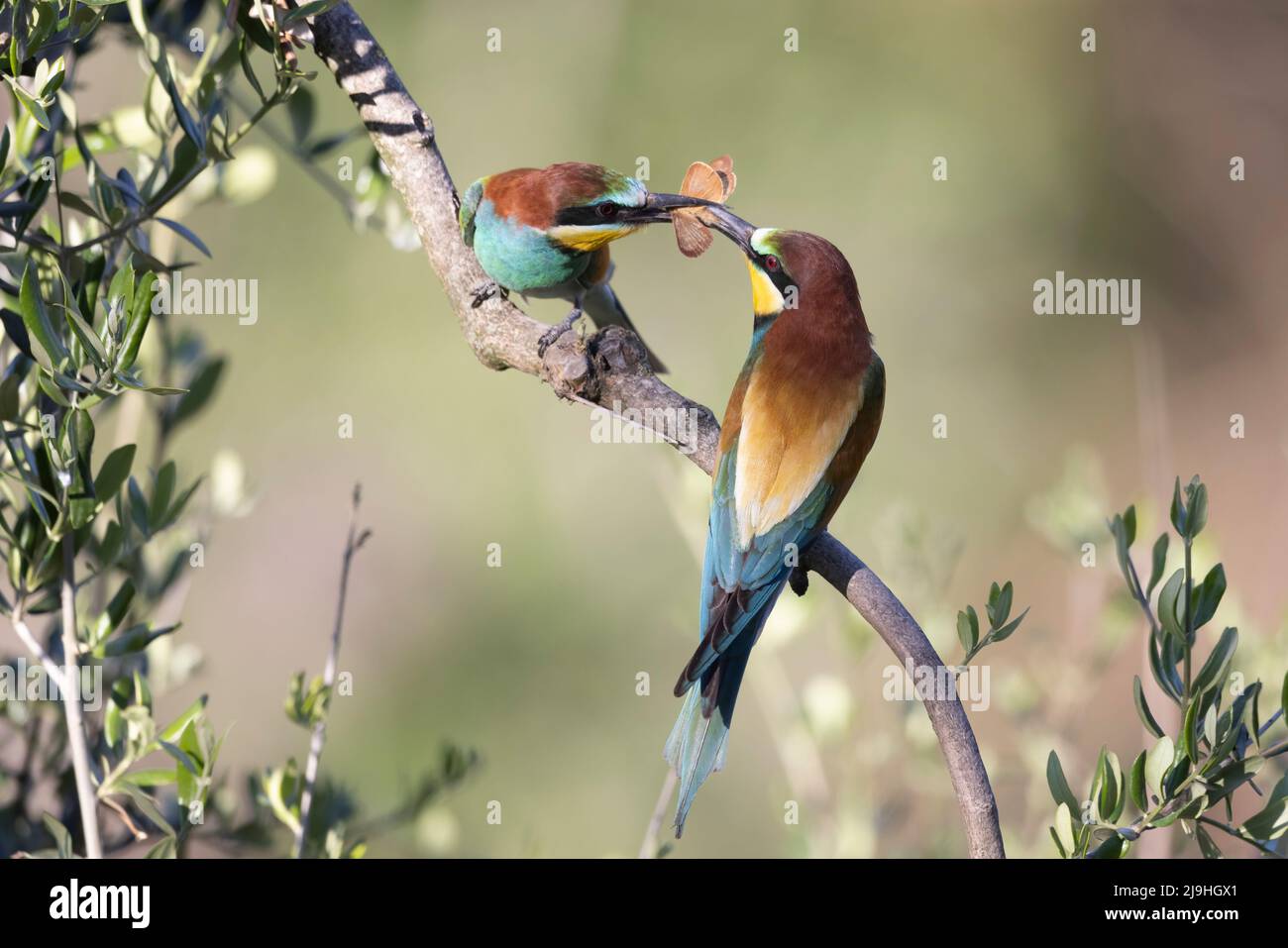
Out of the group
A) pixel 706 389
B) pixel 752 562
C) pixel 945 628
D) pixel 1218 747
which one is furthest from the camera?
pixel 706 389

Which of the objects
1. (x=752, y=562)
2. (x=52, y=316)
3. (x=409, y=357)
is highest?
(x=409, y=357)

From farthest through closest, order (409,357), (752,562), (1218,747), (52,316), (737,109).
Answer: (737,109) < (409,357) < (752,562) < (52,316) < (1218,747)

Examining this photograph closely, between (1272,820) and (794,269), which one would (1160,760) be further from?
(794,269)

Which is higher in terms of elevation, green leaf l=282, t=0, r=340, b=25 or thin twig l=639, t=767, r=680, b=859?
green leaf l=282, t=0, r=340, b=25

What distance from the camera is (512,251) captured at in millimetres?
2080

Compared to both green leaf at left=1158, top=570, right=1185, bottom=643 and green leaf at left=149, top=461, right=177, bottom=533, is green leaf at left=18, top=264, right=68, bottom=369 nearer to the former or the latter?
green leaf at left=149, top=461, right=177, bottom=533

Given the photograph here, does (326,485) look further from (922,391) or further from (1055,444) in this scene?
(1055,444)

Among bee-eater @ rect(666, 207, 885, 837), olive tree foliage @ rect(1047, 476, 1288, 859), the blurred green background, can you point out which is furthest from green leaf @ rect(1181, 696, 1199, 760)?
the blurred green background

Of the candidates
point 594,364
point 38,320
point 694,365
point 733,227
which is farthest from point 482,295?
point 694,365

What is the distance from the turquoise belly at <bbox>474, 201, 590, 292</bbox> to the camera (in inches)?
80.7

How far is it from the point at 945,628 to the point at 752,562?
2.21 feet

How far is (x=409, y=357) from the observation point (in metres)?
4.58

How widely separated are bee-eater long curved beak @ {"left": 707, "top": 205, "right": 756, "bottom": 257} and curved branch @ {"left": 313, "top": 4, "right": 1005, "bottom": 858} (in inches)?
10.7
